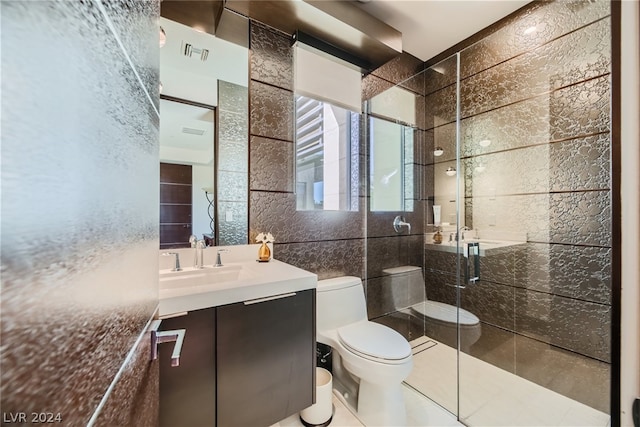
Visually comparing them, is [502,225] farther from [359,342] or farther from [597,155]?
[359,342]

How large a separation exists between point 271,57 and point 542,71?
187 centimetres

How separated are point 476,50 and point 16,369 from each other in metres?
2.87

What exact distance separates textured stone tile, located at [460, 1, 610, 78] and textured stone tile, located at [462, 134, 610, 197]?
72 cm

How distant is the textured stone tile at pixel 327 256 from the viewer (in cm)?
177

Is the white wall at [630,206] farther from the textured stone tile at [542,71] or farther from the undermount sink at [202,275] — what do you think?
the textured stone tile at [542,71]

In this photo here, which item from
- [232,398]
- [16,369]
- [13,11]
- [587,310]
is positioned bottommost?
[232,398]

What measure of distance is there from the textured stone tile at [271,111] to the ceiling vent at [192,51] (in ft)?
1.05

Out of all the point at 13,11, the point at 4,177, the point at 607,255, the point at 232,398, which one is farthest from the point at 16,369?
the point at 607,255

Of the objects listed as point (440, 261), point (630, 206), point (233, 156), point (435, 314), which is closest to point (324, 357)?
point (435, 314)

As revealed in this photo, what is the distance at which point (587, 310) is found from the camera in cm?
161

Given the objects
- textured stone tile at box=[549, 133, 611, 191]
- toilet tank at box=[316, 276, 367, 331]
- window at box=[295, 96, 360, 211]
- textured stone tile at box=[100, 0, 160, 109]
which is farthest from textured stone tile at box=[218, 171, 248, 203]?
textured stone tile at box=[549, 133, 611, 191]

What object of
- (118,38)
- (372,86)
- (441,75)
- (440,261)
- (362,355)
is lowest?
(362,355)

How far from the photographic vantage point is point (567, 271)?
1705mm

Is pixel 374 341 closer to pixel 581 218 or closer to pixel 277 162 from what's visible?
pixel 277 162
